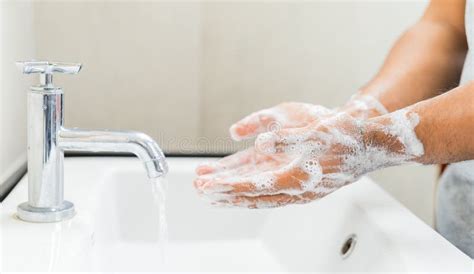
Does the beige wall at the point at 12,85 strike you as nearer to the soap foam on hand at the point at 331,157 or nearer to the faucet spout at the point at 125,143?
the faucet spout at the point at 125,143

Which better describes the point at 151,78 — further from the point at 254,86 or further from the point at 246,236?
the point at 246,236

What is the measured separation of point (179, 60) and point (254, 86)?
0.57 feet

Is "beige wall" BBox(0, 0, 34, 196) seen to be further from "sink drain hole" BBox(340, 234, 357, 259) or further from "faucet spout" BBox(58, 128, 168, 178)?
"sink drain hole" BBox(340, 234, 357, 259)

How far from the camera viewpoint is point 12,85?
3.12 ft

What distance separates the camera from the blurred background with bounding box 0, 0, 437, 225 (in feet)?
3.92

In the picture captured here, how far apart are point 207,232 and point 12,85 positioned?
41 cm

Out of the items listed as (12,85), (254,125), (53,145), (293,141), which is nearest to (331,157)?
(293,141)

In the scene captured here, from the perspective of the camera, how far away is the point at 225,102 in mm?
1294

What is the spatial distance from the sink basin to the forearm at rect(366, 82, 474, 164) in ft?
0.39

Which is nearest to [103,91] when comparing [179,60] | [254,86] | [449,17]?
[179,60]

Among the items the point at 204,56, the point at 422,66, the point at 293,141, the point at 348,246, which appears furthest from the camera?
the point at 204,56

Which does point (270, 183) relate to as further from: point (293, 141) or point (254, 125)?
point (254, 125)

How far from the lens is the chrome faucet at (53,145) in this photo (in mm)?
709

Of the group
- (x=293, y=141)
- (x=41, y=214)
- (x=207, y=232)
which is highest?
(x=293, y=141)
